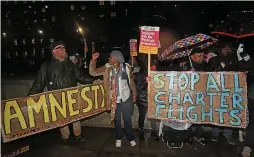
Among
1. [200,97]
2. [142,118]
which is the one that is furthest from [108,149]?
[200,97]

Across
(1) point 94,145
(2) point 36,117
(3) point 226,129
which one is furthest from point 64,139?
(3) point 226,129

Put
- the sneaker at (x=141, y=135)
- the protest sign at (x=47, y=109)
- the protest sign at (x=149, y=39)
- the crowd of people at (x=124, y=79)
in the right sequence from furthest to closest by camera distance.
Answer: the sneaker at (x=141, y=135) → the crowd of people at (x=124, y=79) → the protest sign at (x=149, y=39) → the protest sign at (x=47, y=109)

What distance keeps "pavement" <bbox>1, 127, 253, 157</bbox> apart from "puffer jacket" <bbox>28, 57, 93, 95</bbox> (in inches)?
55.6

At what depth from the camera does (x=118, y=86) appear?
17.2 feet

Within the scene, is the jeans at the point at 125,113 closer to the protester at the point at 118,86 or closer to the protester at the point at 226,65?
the protester at the point at 118,86

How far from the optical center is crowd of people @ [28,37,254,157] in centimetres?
514

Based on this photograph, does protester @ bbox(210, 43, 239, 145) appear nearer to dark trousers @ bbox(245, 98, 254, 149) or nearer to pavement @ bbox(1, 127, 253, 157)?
pavement @ bbox(1, 127, 253, 157)

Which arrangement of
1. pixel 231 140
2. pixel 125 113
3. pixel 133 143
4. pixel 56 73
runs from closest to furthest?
pixel 56 73 → pixel 125 113 → pixel 133 143 → pixel 231 140

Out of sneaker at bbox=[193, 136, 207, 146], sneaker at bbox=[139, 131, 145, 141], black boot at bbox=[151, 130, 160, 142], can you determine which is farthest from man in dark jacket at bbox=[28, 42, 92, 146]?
sneaker at bbox=[193, 136, 207, 146]

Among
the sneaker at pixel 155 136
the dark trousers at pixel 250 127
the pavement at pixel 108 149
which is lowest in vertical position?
the pavement at pixel 108 149

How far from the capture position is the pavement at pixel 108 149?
5172mm

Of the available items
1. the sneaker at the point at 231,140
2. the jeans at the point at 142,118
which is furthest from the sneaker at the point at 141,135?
the sneaker at the point at 231,140

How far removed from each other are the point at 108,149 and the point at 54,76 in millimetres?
2041

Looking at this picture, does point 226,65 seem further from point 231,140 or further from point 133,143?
point 133,143
